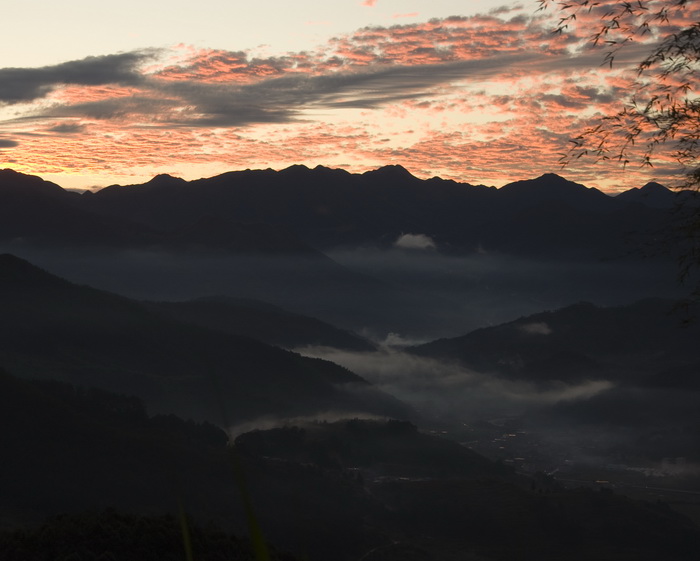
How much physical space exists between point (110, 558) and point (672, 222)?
5029cm

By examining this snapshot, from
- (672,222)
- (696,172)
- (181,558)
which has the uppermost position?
(696,172)

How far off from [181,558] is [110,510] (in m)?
14.6

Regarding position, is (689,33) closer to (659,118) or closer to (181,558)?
(659,118)

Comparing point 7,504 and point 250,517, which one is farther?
point 7,504

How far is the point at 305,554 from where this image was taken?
18.1 ft

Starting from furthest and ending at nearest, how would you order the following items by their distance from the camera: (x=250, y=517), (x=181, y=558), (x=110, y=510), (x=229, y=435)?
(x=110, y=510) < (x=181, y=558) < (x=229, y=435) < (x=250, y=517)

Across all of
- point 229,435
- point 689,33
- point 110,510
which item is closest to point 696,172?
point 689,33

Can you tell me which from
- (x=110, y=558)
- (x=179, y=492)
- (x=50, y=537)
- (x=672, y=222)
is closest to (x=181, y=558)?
(x=110, y=558)

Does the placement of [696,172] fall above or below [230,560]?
above

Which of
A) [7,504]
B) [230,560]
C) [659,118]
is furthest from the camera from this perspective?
[7,504]

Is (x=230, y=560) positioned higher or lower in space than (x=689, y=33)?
lower

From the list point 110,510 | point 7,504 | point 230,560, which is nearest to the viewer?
point 230,560

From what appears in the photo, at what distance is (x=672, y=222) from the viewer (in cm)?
1859

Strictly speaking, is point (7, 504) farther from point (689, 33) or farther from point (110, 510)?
point (689, 33)
